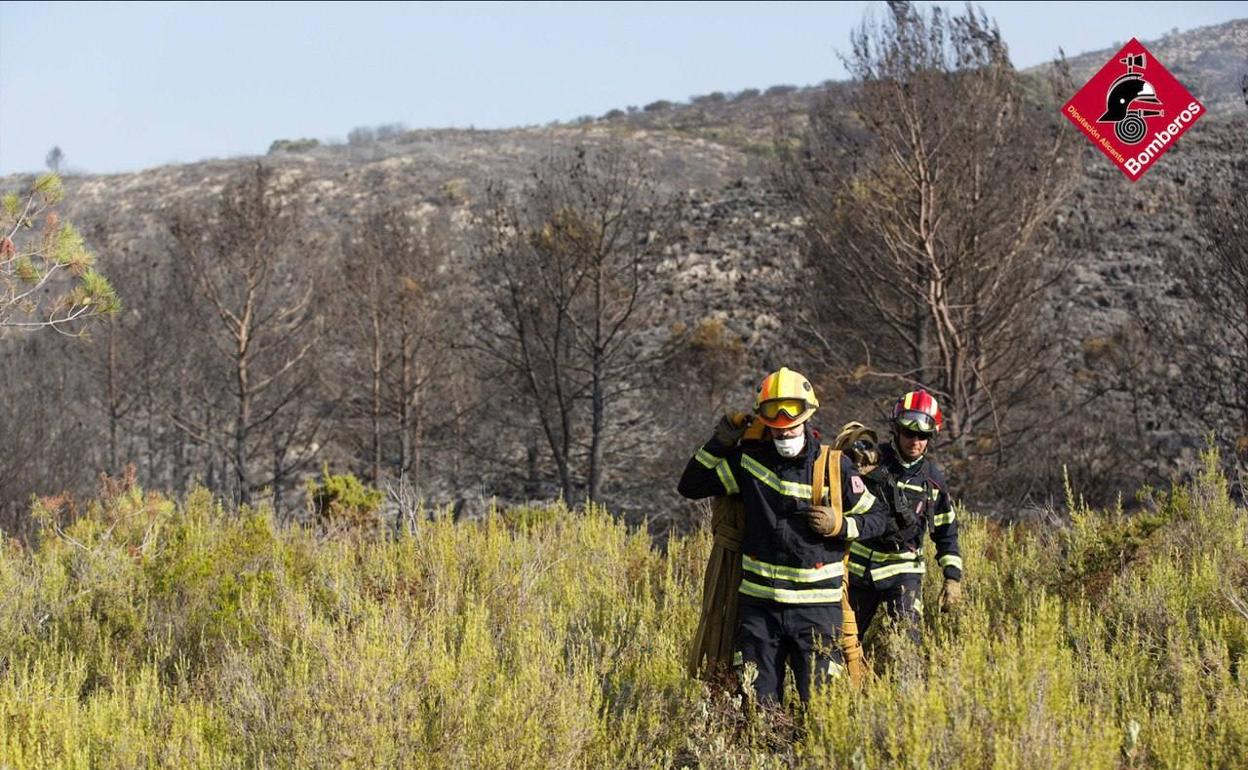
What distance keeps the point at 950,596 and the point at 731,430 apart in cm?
183

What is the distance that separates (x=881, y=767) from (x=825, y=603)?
125 cm

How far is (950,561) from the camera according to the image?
19.1 ft

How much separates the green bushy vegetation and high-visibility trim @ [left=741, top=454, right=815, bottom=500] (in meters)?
0.80

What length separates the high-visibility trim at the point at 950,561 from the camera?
5809 millimetres

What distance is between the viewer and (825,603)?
15.8ft

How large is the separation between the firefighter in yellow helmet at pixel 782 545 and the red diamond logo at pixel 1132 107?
32.0 ft

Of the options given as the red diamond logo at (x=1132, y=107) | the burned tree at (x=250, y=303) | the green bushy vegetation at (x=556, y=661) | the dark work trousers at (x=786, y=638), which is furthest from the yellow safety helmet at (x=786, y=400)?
the burned tree at (x=250, y=303)

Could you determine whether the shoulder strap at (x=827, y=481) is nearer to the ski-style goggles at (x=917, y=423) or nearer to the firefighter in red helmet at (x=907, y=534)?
the firefighter in red helmet at (x=907, y=534)

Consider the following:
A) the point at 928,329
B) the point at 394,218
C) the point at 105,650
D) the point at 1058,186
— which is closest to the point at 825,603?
the point at 105,650

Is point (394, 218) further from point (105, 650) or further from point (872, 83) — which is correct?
point (105, 650)

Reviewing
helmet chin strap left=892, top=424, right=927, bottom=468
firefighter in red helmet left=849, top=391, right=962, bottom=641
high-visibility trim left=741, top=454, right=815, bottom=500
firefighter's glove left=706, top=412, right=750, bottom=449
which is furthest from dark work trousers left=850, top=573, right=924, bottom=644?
firefighter's glove left=706, top=412, right=750, bottom=449

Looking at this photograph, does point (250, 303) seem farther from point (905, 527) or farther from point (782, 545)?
point (782, 545)

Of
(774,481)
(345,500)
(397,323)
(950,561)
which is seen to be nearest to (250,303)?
(397,323)

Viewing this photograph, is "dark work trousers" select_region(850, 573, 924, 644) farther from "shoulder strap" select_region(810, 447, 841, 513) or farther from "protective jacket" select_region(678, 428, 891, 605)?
"shoulder strap" select_region(810, 447, 841, 513)
